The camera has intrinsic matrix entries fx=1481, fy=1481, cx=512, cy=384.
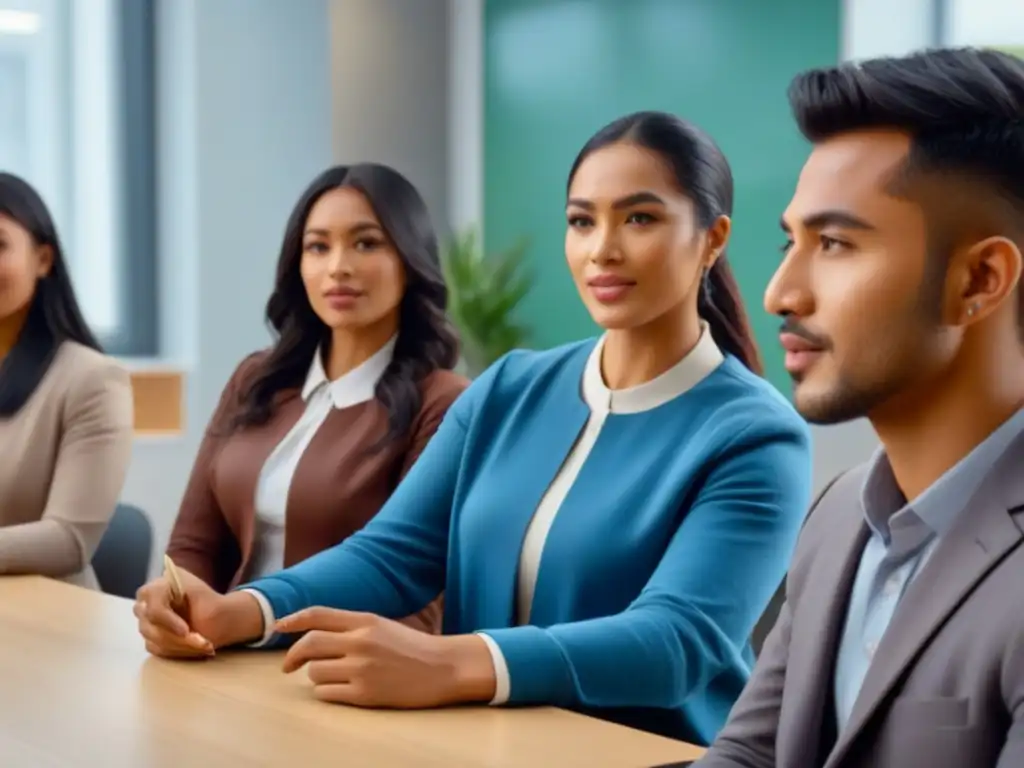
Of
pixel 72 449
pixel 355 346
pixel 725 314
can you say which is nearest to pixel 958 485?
pixel 725 314

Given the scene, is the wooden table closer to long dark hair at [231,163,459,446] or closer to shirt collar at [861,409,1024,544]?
shirt collar at [861,409,1024,544]

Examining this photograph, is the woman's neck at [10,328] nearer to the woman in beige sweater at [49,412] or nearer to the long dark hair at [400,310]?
the woman in beige sweater at [49,412]

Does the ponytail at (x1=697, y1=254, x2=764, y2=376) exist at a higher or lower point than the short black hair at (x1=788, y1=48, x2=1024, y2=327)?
lower

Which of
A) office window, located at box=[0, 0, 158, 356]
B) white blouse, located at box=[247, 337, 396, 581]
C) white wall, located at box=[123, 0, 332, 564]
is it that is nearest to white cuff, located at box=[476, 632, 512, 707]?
white blouse, located at box=[247, 337, 396, 581]

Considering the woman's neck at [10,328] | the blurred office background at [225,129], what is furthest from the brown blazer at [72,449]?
the blurred office background at [225,129]

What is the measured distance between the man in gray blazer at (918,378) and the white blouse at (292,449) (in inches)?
57.2

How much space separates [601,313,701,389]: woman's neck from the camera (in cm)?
205

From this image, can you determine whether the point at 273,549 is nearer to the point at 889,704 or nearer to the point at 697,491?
the point at 697,491

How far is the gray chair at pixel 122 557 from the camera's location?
117 inches

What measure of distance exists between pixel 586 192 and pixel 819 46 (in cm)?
288

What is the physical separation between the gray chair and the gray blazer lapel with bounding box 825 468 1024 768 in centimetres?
207

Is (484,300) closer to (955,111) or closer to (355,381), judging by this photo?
(355,381)

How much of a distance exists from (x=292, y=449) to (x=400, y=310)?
0.34m

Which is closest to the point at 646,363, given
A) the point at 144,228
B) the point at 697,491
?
the point at 697,491
